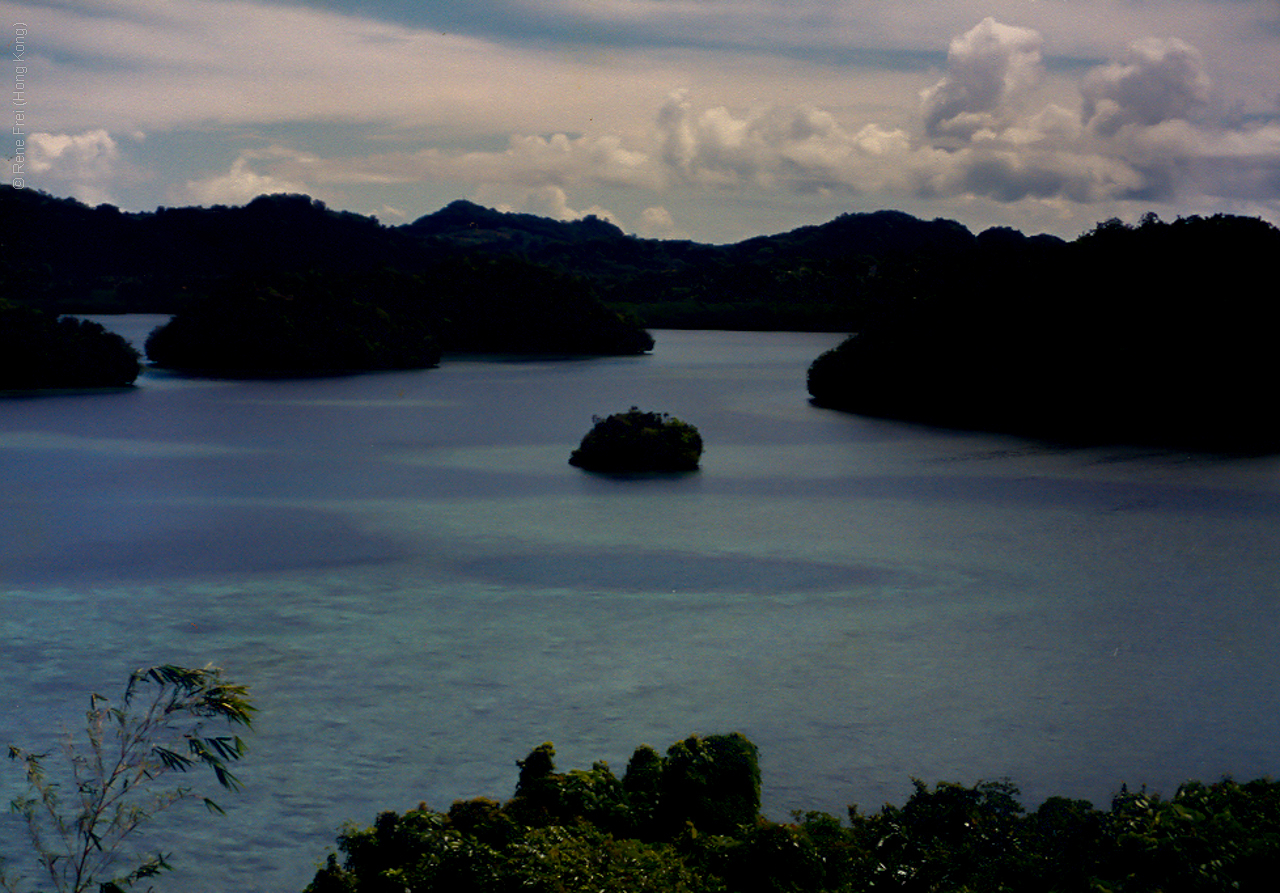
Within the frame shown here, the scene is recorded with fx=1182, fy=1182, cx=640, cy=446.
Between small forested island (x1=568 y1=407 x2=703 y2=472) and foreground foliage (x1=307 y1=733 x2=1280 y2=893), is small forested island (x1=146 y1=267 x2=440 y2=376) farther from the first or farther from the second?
foreground foliage (x1=307 y1=733 x2=1280 y2=893)

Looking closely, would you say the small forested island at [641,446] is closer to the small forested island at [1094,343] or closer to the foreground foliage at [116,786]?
the small forested island at [1094,343]

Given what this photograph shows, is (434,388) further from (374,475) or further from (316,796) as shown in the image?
(316,796)

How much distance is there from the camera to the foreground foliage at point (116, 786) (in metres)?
8.25

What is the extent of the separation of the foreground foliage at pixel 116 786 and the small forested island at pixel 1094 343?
4176cm

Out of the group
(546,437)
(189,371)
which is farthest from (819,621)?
(189,371)

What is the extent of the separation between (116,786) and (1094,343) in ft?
167

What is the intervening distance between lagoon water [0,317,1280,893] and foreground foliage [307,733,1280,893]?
1.80 m

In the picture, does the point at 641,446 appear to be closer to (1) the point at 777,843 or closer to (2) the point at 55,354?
(1) the point at 777,843

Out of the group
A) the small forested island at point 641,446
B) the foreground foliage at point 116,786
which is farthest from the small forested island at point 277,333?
the foreground foliage at point 116,786

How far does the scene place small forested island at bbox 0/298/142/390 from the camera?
226ft

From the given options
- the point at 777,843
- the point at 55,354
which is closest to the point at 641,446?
the point at 777,843

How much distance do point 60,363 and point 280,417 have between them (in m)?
21.3

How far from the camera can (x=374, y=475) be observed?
123ft

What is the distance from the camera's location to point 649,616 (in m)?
19.5
